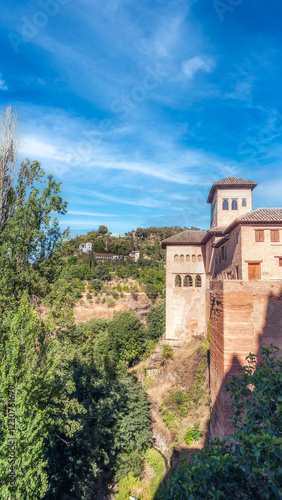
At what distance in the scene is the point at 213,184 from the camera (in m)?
21.3

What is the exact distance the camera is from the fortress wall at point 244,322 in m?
9.57

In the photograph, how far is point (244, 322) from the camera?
32.2ft

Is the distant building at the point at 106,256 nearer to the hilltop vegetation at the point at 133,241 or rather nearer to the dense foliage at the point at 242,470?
the hilltop vegetation at the point at 133,241

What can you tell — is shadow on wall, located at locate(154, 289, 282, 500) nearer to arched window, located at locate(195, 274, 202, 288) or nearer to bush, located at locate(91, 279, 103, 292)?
arched window, located at locate(195, 274, 202, 288)

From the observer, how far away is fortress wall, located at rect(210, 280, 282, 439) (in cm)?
957

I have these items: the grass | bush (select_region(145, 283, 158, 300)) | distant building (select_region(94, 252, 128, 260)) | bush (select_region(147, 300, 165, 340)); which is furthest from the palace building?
distant building (select_region(94, 252, 128, 260))

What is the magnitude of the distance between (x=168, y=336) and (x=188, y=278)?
18.0ft

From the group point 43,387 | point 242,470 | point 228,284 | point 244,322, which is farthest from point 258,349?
point 43,387

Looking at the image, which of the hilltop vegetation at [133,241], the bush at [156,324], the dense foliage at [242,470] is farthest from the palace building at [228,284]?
the hilltop vegetation at [133,241]

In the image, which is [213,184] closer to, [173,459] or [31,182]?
[31,182]

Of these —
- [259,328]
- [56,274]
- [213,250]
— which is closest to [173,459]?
[259,328]

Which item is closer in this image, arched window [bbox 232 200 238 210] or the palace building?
the palace building

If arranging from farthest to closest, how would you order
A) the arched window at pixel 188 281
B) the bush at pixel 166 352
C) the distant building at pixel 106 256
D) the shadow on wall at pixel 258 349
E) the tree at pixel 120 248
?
1. the tree at pixel 120 248
2. the distant building at pixel 106 256
3. the arched window at pixel 188 281
4. the bush at pixel 166 352
5. the shadow on wall at pixel 258 349

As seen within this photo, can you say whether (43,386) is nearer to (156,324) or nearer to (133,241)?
(156,324)
